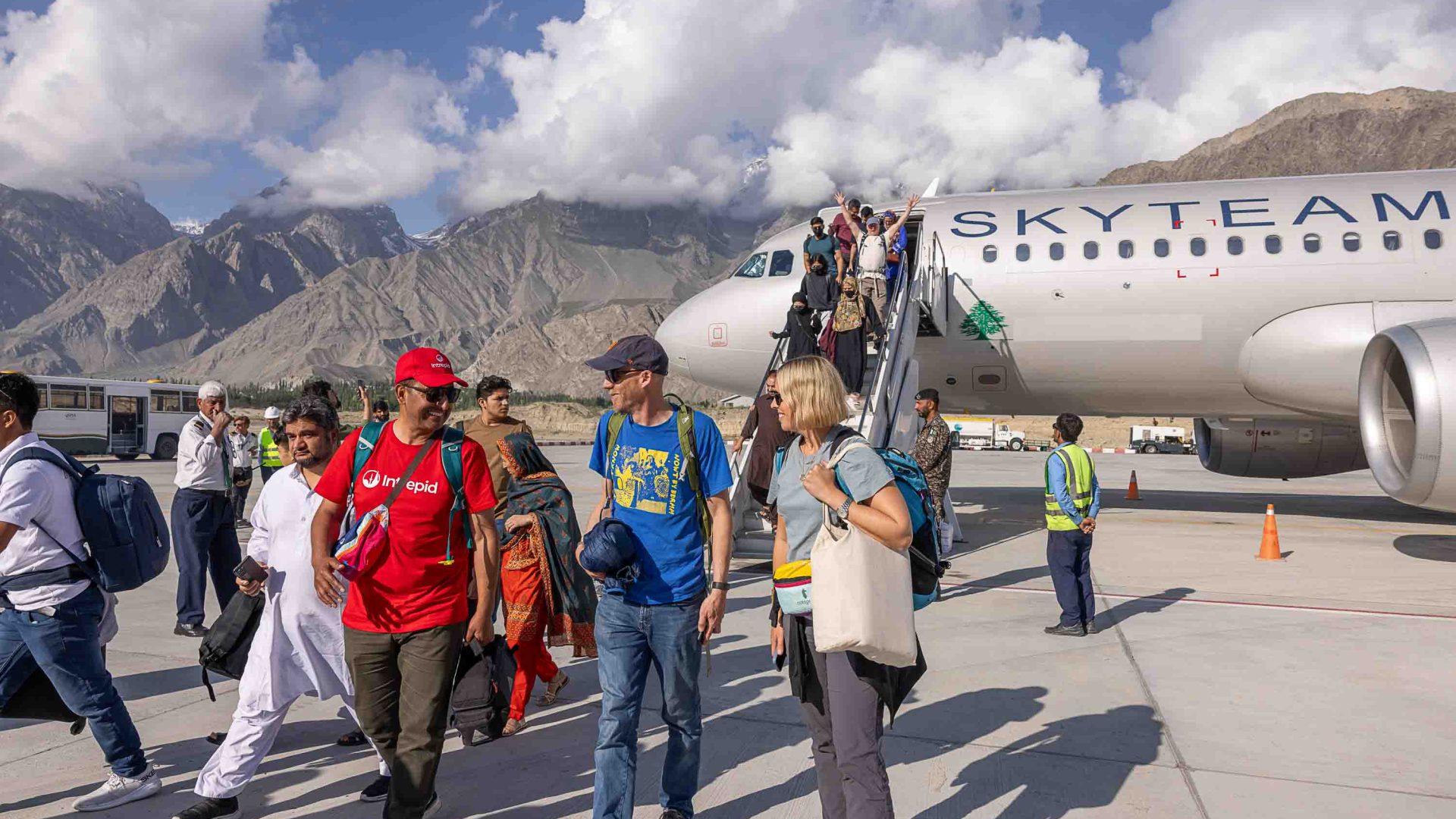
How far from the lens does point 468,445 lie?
11.6 feet

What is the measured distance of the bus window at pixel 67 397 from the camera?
88.2ft

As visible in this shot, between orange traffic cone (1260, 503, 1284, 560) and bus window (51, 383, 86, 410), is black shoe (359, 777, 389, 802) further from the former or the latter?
bus window (51, 383, 86, 410)

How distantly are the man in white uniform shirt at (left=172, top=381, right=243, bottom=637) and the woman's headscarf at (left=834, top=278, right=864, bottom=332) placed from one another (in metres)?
6.29

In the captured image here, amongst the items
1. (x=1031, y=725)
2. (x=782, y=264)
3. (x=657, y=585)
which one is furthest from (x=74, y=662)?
(x=782, y=264)

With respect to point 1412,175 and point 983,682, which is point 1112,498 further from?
point 983,682

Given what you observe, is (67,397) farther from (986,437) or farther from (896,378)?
(986,437)

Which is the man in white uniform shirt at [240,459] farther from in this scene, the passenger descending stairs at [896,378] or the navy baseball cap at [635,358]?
the navy baseball cap at [635,358]

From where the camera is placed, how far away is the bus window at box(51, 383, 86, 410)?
2688 centimetres

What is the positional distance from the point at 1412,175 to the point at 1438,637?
886 cm

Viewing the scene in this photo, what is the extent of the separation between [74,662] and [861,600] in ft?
11.0

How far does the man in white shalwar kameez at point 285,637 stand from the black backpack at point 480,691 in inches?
18.2

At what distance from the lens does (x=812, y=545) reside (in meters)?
3.28

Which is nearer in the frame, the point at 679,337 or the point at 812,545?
the point at 812,545

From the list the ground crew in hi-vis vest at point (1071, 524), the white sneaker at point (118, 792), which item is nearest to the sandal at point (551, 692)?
the white sneaker at point (118, 792)
